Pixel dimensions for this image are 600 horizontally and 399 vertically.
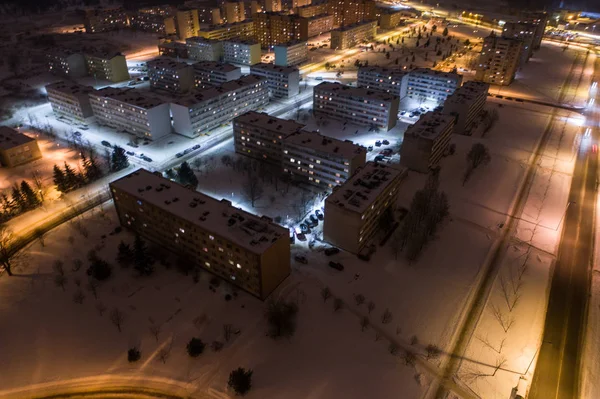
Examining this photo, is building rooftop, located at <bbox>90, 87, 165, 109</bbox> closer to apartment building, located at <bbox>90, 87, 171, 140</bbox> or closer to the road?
apartment building, located at <bbox>90, 87, 171, 140</bbox>

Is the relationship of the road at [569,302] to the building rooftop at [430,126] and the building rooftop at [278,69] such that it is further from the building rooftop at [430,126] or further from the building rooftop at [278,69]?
the building rooftop at [278,69]

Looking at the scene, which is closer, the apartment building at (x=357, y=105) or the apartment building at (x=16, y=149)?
the apartment building at (x=16, y=149)

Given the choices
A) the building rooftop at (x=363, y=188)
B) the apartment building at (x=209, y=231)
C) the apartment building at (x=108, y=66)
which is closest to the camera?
the apartment building at (x=209, y=231)

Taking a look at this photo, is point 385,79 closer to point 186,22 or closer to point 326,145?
point 326,145

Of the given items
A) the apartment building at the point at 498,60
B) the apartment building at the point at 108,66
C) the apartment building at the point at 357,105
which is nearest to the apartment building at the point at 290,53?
the apartment building at the point at 357,105

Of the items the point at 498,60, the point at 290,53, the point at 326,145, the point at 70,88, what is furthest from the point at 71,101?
the point at 498,60

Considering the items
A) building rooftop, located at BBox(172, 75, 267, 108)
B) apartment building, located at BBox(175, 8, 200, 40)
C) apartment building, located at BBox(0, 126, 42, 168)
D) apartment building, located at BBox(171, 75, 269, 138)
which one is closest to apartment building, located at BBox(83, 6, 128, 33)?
apartment building, located at BBox(175, 8, 200, 40)

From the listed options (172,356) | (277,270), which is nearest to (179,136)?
(277,270)
